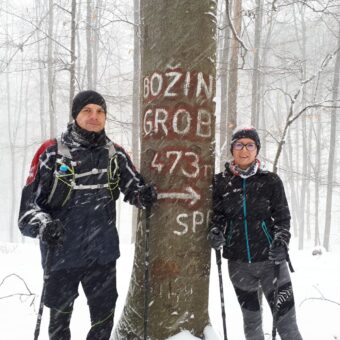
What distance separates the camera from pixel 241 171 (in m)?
3.15

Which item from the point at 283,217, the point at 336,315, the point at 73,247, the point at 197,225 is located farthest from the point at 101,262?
the point at 336,315

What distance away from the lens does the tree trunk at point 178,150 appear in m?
2.78

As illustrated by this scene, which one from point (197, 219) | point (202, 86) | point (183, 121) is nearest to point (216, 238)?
point (197, 219)

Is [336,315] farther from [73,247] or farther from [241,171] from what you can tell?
[73,247]

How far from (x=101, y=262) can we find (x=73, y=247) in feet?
0.80

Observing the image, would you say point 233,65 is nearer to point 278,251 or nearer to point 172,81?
point 172,81

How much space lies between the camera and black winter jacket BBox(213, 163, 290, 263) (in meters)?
3.08

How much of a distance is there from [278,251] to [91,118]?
5.86 ft

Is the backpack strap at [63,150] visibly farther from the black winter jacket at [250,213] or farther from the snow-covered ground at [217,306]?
the snow-covered ground at [217,306]

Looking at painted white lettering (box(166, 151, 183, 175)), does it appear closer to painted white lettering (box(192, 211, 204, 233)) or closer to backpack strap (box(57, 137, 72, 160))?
painted white lettering (box(192, 211, 204, 233))

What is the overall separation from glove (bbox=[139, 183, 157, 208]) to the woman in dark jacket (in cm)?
57

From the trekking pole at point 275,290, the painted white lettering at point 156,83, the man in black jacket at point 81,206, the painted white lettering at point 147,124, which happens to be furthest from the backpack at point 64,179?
the trekking pole at point 275,290

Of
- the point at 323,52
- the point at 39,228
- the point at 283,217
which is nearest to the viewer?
the point at 39,228

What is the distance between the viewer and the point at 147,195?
275 cm
